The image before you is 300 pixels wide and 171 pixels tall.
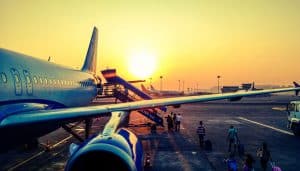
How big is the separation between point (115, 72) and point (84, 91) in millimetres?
9369

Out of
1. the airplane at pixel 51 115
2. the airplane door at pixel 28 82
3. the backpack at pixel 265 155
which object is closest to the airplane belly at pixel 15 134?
the airplane at pixel 51 115

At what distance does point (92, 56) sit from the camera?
27.9 meters

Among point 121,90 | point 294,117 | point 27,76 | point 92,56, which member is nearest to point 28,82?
point 27,76

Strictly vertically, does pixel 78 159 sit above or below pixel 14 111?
below

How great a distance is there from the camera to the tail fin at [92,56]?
85.8ft

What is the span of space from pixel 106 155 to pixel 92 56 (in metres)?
20.8

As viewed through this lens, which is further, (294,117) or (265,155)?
(294,117)

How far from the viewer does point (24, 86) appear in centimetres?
1098

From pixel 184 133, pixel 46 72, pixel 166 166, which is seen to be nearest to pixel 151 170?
pixel 166 166

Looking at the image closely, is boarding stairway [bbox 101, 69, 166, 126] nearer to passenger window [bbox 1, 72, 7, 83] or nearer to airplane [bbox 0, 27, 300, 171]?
airplane [bbox 0, 27, 300, 171]

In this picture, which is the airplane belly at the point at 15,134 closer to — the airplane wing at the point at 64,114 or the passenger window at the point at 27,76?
the airplane wing at the point at 64,114

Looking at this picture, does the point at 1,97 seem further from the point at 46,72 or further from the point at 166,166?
the point at 166,166

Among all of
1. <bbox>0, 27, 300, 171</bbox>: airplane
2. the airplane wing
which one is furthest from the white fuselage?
the airplane wing

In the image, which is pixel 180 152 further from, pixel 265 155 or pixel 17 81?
pixel 17 81
